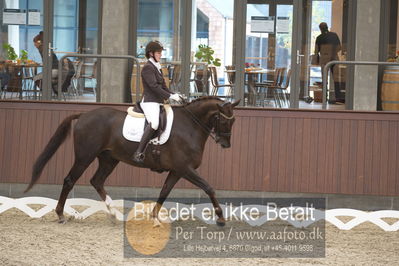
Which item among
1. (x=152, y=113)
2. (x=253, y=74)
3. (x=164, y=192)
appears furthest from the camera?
(x=253, y=74)

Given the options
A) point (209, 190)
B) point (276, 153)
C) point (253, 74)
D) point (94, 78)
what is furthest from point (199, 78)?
point (209, 190)

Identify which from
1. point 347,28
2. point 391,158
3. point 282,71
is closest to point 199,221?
point 391,158

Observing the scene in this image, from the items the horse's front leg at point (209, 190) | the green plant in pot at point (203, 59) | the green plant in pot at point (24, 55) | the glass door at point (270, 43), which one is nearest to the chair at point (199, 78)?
the green plant in pot at point (203, 59)

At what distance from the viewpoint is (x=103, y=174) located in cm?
975

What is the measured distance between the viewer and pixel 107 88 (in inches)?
540

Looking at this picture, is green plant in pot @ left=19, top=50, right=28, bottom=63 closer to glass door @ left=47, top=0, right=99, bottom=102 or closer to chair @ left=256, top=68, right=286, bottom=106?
glass door @ left=47, top=0, right=99, bottom=102

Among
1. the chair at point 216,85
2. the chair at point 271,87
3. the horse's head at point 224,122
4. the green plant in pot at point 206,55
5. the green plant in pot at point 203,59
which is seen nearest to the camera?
the horse's head at point 224,122

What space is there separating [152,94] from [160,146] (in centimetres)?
60

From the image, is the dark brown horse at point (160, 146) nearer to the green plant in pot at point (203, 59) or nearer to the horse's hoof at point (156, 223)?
the horse's hoof at point (156, 223)

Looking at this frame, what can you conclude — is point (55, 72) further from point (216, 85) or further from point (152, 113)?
point (152, 113)

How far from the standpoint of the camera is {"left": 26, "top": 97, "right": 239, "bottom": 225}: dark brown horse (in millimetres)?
9383

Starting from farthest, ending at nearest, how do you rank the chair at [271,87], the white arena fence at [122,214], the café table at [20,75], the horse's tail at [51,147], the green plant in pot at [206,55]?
the green plant in pot at [206,55], the chair at [271,87], the café table at [20,75], the horse's tail at [51,147], the white arena fence at [122,214]

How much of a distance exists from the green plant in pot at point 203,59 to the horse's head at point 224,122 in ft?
13.4

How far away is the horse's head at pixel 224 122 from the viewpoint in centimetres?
937
